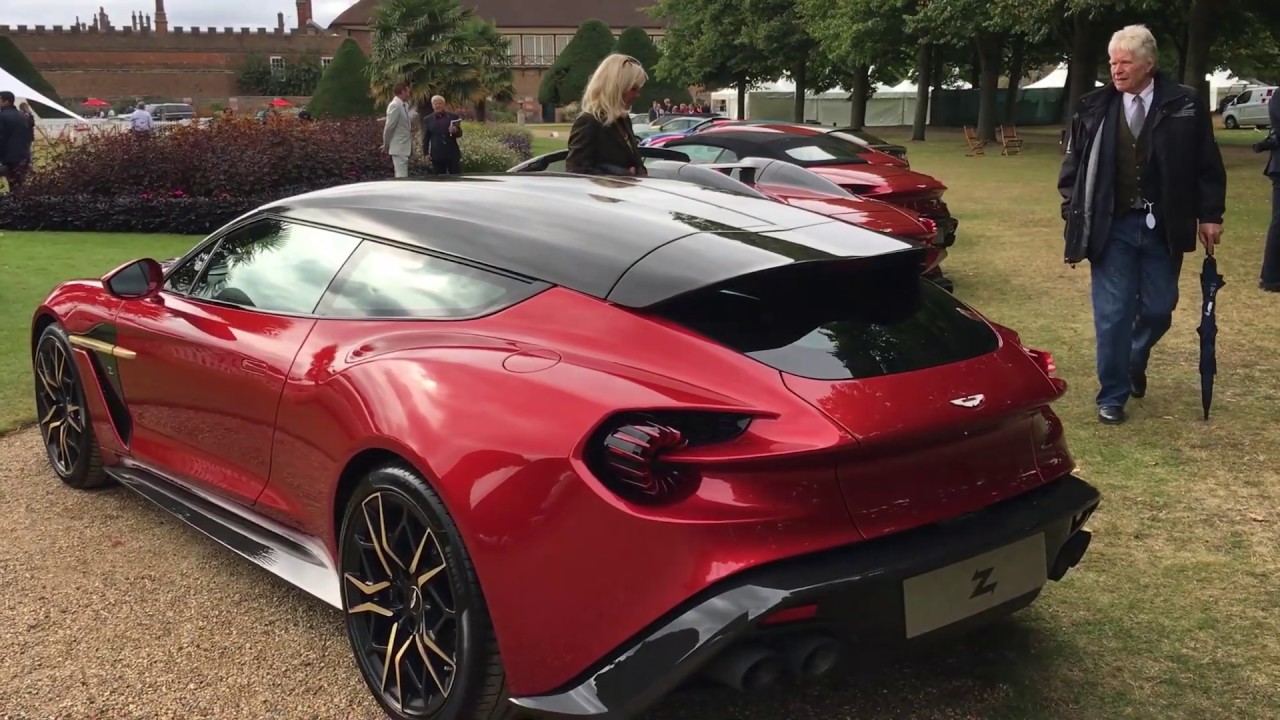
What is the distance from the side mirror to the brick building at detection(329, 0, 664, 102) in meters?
96.6

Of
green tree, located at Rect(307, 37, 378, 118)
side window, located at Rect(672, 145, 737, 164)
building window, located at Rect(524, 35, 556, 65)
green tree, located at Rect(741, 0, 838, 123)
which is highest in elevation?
building window, located at Rect(524, 35, 556, 65)

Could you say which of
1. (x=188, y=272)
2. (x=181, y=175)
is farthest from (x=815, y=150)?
(x=181, y=175)

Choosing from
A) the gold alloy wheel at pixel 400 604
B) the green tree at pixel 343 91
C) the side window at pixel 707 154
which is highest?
the green tree at pixel 343 91

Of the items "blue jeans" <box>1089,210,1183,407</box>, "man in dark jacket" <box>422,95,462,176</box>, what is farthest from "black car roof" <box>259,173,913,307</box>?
"man in dark jacket" <box>422,95,462,176</box>

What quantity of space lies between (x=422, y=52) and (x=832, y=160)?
31.3 m

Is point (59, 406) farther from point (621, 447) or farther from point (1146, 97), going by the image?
point (1146, 97)

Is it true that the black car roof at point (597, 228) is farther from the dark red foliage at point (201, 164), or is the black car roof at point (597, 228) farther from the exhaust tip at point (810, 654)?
the dark red foliage at point (201, 164)

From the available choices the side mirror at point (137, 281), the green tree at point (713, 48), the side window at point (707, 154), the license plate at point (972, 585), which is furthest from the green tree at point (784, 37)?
the license plate at point (972, 585)

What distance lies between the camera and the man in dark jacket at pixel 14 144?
1489 centimetres

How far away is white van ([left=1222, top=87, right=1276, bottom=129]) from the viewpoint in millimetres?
41219

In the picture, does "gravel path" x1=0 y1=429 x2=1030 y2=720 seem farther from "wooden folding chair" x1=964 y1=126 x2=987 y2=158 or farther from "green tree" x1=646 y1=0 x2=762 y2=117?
"green tree" x1=646 y1=0 x2=762 y2=117

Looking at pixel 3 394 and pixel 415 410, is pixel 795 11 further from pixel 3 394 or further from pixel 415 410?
pixel 415 410

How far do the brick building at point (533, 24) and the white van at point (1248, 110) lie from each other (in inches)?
2475

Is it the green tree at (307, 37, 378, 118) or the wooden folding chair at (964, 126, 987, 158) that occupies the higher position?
the green tree at (307, 37, 378, 118)
